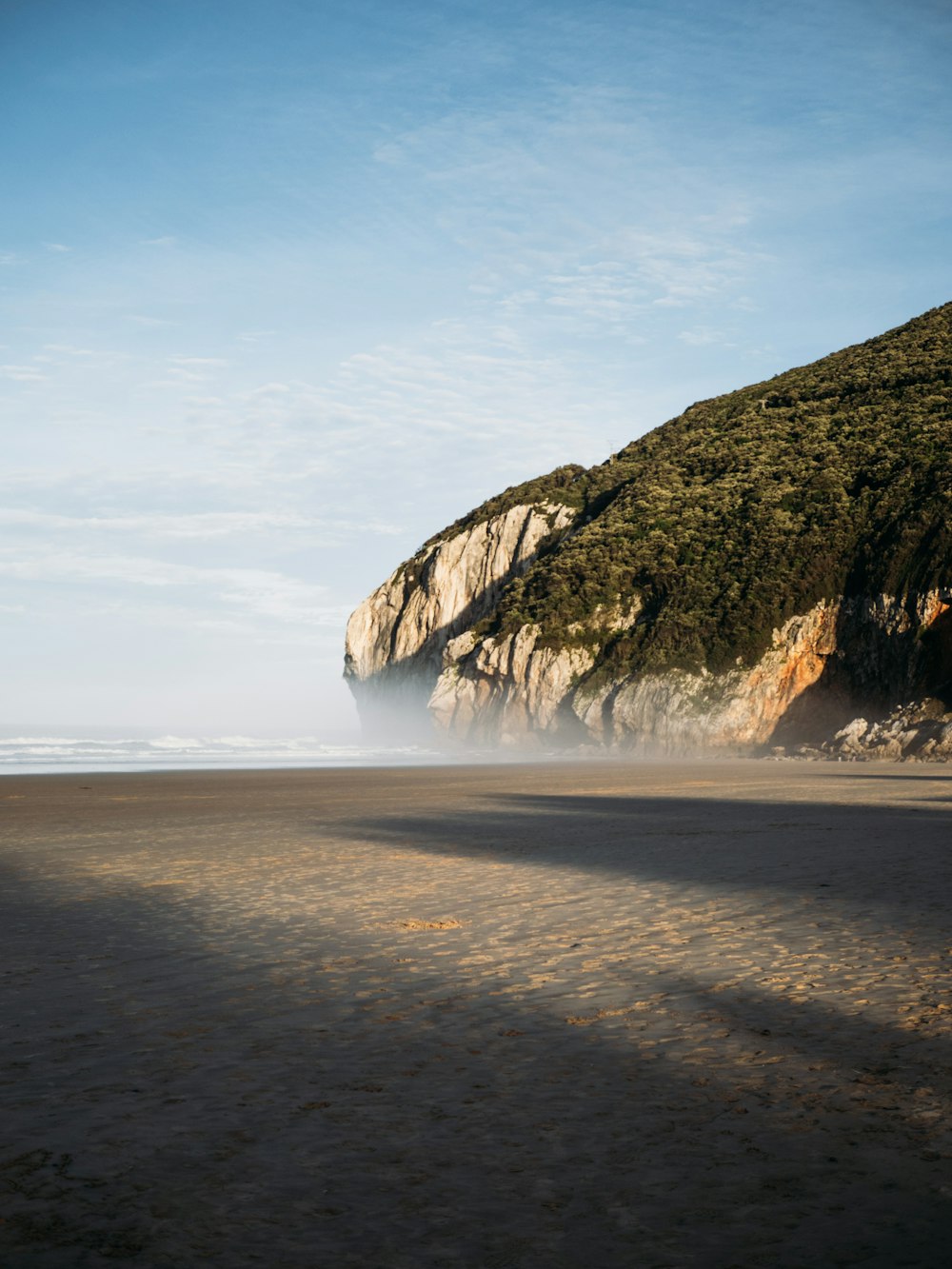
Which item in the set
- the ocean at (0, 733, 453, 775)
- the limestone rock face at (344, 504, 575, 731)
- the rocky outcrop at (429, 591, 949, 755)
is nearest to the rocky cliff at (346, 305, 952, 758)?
the rocky outcrop at (429, 591, 949, 755)

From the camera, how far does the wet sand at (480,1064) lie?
305 centimetres

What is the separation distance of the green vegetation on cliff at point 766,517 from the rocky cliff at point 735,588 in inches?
5.6

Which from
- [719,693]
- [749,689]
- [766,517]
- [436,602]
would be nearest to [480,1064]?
[749,689]

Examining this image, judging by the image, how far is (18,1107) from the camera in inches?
161

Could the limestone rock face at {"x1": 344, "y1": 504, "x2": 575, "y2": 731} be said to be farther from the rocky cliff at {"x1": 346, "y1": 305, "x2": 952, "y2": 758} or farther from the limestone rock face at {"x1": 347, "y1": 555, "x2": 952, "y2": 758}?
the limestone rock face at {"x1": 347, "y1": 555, "x2": 952, "y2": 758}

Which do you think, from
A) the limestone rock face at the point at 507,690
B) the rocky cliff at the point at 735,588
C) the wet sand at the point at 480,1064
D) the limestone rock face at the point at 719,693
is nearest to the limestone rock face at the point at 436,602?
the rocky cliff at the point at 735,588

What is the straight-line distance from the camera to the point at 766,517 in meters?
60.0

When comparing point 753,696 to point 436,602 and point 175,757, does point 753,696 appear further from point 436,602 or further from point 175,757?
point 436,602

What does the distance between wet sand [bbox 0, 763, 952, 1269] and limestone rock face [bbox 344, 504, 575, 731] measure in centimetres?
7167

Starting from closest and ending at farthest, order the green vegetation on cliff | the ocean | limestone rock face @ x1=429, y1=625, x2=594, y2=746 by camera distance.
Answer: the ocean, the green vegetation on cliff, limestone rock face @ x1=429, y1=625, x2=594, y2=746

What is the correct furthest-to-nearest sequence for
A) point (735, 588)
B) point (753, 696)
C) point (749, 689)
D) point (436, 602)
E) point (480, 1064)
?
point (436, 602) → point (735, 588) → point (749, 689) → point (753, 696) → point (480, 1064)

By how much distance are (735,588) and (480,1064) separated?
5307cm

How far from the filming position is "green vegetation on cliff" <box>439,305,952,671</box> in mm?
52312

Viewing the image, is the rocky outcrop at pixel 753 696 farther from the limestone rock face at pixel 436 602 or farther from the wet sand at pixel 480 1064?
the wet sand at pixel 480 1064
